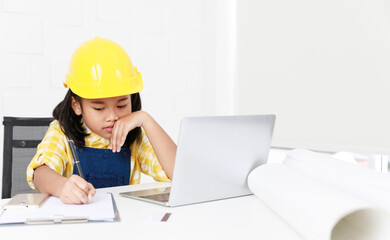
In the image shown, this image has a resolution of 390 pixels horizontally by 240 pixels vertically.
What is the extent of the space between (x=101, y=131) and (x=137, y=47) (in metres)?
1.04

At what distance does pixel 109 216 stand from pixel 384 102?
1.10 meters

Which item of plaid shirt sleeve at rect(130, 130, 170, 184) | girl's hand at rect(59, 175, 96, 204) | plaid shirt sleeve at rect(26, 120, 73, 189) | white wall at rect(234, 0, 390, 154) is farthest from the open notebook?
white wall at rect(234, 0, 390, 154)

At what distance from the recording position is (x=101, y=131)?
1384mm

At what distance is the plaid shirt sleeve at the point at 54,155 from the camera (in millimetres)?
1260

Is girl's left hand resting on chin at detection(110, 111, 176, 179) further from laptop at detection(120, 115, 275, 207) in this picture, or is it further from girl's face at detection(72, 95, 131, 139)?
laptop at detection(120, 115, 275, 207)

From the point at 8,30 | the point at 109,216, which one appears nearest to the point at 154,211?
the point at 109,216

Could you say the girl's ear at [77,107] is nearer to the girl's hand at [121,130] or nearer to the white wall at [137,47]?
the girl's hand at [121,130]

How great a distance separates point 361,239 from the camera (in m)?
0.74

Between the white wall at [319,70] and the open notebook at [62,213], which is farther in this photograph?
the white wall at [319,70]

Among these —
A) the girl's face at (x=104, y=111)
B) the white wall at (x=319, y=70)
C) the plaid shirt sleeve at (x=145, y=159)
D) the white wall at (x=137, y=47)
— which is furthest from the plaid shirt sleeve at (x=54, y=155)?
the white wall at (x=319, y=70)

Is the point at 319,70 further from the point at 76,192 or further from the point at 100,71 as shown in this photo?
the point at 76,192

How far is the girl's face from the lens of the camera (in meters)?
1.34

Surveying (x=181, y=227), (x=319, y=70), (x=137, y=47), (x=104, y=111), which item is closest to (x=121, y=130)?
(x=104, y=111)

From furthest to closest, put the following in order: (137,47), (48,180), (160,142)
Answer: (137,47) < (160,142) < (48,180)
